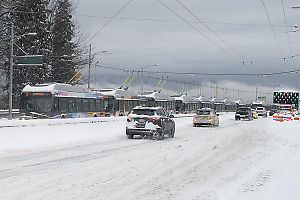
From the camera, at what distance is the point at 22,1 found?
5100cm

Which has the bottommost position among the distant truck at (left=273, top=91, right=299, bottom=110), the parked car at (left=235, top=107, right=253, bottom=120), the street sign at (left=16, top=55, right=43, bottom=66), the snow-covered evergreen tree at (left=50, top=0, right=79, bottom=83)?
the parked car at (left=235, top=107, right=253, bottom=120)

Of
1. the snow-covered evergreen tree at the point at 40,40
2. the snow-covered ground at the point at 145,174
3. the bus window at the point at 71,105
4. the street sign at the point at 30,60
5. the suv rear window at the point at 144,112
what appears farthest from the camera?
the snow-covered evergreen tree at the point at 40,40

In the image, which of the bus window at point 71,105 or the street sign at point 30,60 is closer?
the street sign at point 30,60

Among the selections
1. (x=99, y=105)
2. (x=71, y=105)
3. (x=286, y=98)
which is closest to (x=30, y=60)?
(x=71, y=105)

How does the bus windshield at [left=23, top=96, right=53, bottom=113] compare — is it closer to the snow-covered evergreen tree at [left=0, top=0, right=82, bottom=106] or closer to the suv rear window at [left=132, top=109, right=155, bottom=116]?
the suv rear window at [left=132, top=109, right=155, bottom=116]

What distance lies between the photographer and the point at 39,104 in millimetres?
29234

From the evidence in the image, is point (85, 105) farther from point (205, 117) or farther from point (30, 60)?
point (205, 117)

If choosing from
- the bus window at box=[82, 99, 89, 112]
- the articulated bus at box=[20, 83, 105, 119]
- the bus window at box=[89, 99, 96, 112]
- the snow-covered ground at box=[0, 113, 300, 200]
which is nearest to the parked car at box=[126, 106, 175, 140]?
the snow-covered ground at box=[0, 113, 300, 200]

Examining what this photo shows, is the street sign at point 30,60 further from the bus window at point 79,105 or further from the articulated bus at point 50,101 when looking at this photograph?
the bus window at point 79,105

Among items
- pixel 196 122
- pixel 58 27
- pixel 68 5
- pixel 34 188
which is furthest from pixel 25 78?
pixel 34 188

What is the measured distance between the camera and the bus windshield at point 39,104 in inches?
1146

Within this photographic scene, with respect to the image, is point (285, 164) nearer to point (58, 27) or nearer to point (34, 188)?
point (34, 188)

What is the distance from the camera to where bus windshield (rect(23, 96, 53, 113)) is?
29109 millimetres

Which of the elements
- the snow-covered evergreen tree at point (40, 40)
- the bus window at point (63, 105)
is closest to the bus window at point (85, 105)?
the bus window at point (63, 105)
